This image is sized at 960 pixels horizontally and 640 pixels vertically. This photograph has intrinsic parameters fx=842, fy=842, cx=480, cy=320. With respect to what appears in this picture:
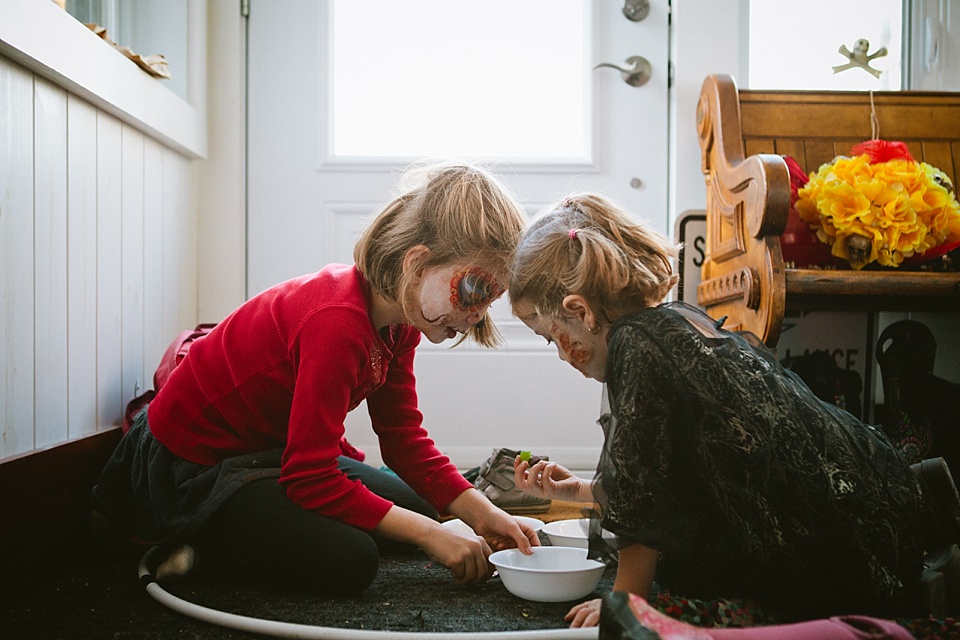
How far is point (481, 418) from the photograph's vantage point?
6.46 ft

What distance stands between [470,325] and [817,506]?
1.60 feet

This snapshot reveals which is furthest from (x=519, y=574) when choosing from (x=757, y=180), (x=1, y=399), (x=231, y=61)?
(x=231, y=61)

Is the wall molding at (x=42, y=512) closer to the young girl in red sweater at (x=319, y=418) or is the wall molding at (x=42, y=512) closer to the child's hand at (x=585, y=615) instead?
the young girl in red sweater at (x=319, y=418)

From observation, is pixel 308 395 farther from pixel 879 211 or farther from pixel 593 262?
pixel 879 211

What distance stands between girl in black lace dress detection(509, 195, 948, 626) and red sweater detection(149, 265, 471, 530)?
34cm

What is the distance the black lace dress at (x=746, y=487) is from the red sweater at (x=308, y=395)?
35cm

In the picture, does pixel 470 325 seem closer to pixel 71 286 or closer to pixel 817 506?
pixel 817 506

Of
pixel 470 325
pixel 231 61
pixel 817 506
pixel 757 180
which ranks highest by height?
pixel 231 61

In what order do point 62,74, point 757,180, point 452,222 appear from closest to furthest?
point 452,222 → point 62,74 → point 757,180

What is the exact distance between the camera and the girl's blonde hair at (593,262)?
0.95 m

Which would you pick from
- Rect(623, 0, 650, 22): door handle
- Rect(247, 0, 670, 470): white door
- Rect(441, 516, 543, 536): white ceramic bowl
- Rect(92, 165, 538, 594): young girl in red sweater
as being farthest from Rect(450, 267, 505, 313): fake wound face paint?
Rect(623, 0, 650, 22): door handle

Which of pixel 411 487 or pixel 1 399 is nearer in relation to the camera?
pixel 1 399

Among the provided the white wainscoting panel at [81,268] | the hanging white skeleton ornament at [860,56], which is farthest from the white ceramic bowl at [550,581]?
the hanging white skeleton ornament at [860,56]

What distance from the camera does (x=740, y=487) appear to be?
853 mm
